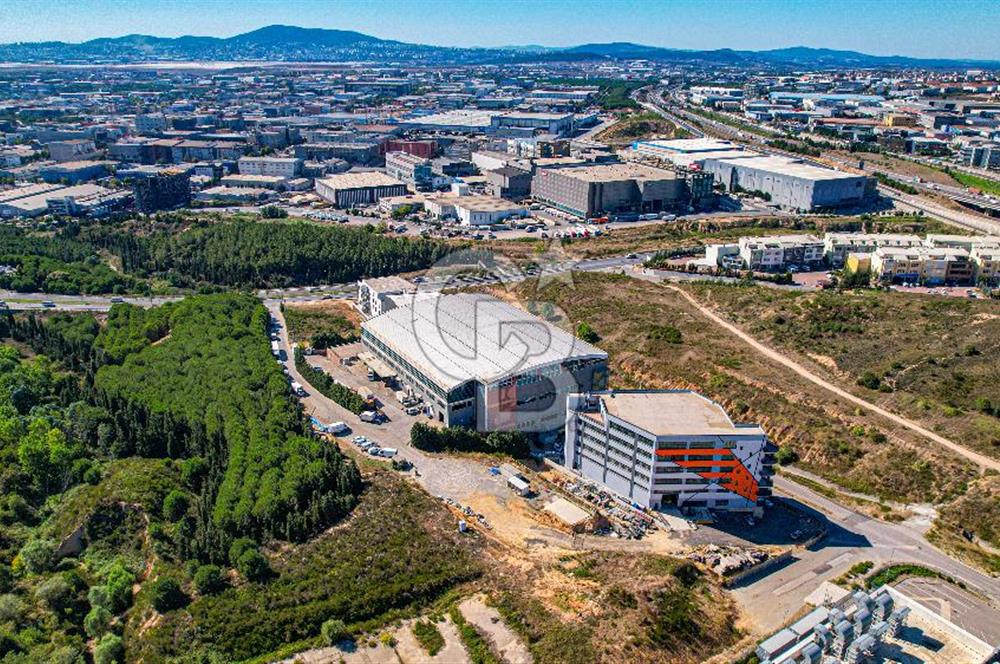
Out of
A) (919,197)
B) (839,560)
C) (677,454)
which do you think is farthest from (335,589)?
(919,197)

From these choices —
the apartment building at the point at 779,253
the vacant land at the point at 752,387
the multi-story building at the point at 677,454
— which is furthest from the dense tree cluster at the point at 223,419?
the apartment building at the point at 779,253

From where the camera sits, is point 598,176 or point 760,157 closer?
point 598,176

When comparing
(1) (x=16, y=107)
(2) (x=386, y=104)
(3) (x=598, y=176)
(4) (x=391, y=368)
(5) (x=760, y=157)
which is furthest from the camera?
(2) (x=386, y=104)

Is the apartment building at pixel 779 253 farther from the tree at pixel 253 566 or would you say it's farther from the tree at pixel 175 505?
the tree at pixel 253 566

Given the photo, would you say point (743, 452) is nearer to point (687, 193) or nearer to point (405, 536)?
point (405, 536)

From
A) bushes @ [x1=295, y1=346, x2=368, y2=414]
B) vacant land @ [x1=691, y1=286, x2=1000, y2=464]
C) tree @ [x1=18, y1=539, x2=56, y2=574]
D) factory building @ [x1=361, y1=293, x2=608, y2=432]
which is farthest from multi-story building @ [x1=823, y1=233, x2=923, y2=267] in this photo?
tree @ [x1=18, y1=539, x2=56, y2=574]

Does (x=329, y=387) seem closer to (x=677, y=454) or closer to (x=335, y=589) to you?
(x=335, y=589)

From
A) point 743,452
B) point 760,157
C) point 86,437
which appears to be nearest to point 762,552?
point 743,452
